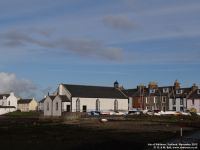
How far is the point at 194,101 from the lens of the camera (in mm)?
120250

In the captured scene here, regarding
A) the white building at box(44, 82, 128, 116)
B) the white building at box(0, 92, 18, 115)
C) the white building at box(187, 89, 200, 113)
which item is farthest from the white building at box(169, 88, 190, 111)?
the white building at box(0, 92, 18, 115)

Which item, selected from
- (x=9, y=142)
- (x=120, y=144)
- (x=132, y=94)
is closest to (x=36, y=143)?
(x=9, y=142)

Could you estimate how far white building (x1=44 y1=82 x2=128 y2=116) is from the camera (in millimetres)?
113188

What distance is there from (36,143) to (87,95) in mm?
89105

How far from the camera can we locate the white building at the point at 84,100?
371ft

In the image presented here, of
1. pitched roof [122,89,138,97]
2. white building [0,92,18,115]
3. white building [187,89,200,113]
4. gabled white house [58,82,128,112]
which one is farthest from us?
white building [0,92,18,115]

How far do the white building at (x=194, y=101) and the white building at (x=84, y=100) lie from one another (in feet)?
67.2

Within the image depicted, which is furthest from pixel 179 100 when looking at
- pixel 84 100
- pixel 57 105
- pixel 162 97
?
pixel 57 105

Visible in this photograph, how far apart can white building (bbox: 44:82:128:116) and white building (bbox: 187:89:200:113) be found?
20475 mm

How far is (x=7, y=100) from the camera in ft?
549

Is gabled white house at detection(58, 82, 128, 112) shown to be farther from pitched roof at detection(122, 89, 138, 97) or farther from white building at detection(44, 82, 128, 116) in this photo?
pitched roof at detection(122, 89, 138, 97)

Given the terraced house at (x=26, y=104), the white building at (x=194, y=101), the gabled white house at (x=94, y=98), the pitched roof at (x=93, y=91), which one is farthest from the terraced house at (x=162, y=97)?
the terraced house at (x=26, y=104)

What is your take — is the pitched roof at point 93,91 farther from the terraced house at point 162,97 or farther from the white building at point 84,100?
the terraced house at point 162,97

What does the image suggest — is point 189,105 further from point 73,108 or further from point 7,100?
point 7,100
